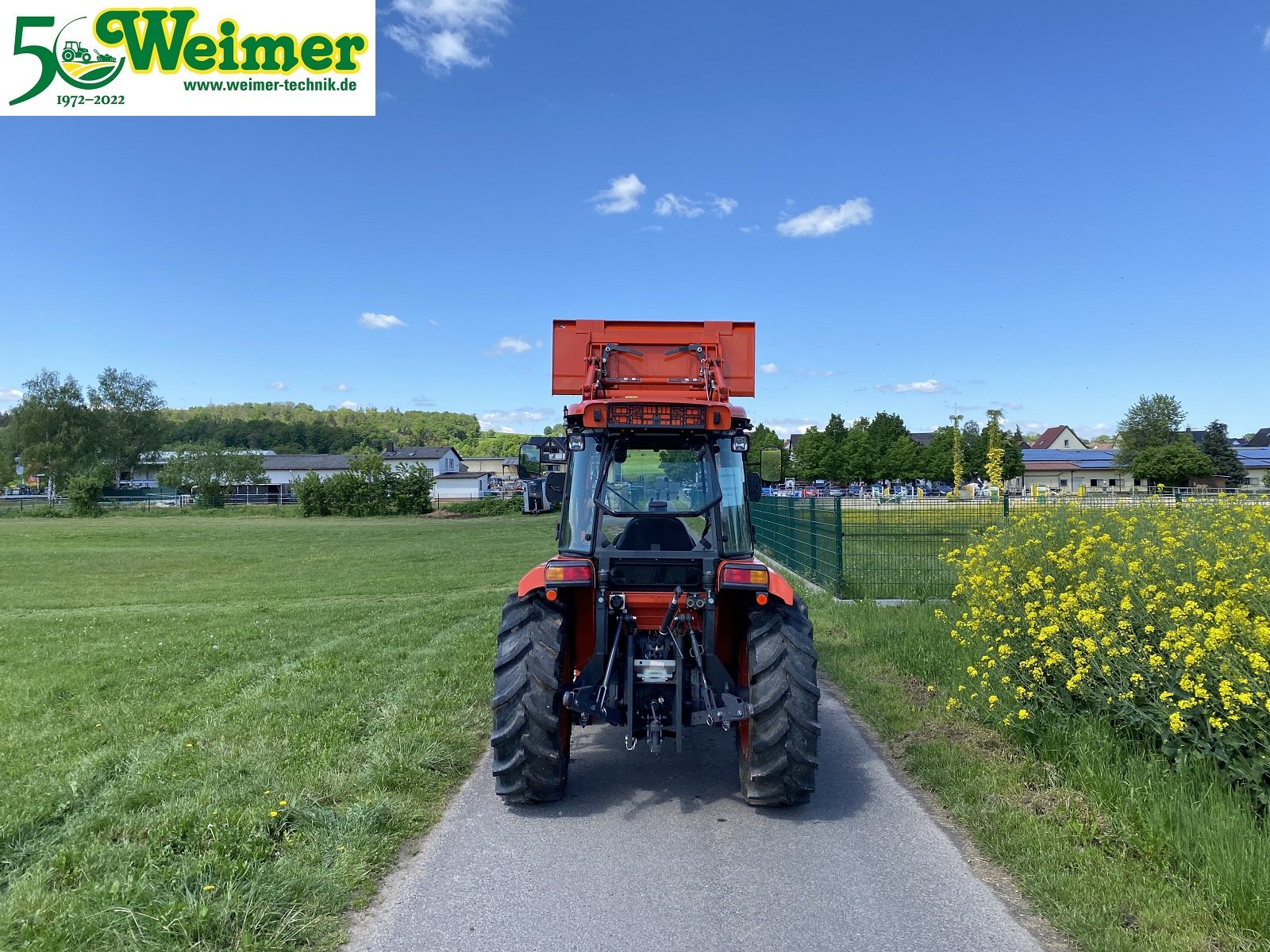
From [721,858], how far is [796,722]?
819mm

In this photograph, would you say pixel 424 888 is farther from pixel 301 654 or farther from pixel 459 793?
pixel 301 654

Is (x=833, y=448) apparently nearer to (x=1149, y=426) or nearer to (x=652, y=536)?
(x=1149, y=426)

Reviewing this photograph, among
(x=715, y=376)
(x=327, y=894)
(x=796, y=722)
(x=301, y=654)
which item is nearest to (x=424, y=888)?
(x=327, y=894)

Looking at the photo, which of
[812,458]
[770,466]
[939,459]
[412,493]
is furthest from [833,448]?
[770,466]

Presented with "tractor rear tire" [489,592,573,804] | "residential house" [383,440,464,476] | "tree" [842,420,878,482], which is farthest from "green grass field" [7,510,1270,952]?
"residential house" [383,440,464,476]

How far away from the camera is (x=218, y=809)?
411 cm

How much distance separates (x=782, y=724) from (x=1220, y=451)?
2661 inches

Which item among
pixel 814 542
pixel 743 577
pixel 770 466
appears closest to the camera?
pixel 743 577

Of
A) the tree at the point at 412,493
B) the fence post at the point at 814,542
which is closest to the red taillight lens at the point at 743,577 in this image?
the fence post at the point at 814,542

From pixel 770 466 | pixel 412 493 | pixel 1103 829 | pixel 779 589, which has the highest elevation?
pixel 770 466

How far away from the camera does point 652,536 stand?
5148 mm

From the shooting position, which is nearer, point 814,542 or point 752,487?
point 752,487

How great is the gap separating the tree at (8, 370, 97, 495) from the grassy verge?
86.4 meters

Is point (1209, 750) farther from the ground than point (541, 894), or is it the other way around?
point (1209, 750)
